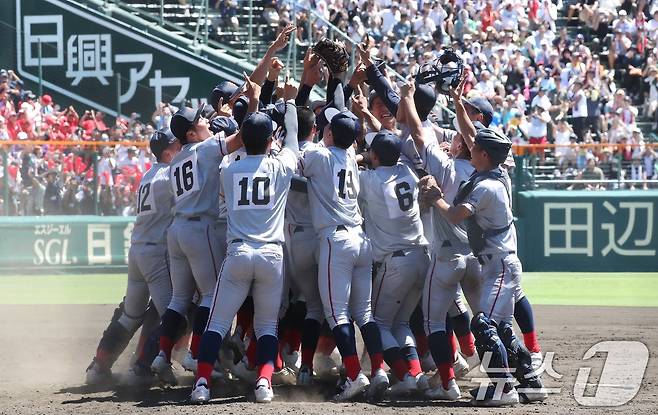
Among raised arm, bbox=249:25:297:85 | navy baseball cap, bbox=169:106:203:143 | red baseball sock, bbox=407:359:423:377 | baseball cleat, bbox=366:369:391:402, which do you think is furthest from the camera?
raised arm, bbox=249:25:297:85

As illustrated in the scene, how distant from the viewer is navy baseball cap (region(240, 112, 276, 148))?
8555mm

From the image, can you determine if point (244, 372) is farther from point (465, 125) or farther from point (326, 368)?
point (465, 125)

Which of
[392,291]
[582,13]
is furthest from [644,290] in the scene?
[582,13]

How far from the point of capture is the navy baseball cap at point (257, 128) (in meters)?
8.55

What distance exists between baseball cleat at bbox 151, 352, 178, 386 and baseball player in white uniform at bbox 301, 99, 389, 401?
1356 mm

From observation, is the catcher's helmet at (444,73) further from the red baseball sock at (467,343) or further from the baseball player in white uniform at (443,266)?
the red baseball sock at (467,343)

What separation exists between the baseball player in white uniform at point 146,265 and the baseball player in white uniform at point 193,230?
0.30m

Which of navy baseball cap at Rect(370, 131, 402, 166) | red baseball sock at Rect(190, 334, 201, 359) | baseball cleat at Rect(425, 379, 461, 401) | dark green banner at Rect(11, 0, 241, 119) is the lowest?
baseball cleat at Rect(425, 379, 461, 401)

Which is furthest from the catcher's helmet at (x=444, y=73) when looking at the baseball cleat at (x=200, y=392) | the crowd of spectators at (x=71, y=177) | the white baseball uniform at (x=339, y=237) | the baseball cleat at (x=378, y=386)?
the crowd of spectators at (x=71, y=177)

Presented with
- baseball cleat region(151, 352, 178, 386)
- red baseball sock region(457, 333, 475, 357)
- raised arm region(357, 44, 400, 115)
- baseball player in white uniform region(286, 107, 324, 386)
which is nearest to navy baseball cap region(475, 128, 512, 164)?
raised arm region(357, 44, 400, 115)

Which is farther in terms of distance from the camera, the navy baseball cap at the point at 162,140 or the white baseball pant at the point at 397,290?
the navy baseball cap at the point at 162,140

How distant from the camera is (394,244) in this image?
356 inches

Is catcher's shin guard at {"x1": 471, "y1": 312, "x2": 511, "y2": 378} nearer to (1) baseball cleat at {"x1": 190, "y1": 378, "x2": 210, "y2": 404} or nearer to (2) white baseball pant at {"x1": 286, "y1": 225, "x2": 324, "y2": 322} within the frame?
(2) white baseball pant at {"x1": 286, "y1": 225, "x2": 324, "y2": 322}

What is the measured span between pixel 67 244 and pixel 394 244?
10837 millimetres
